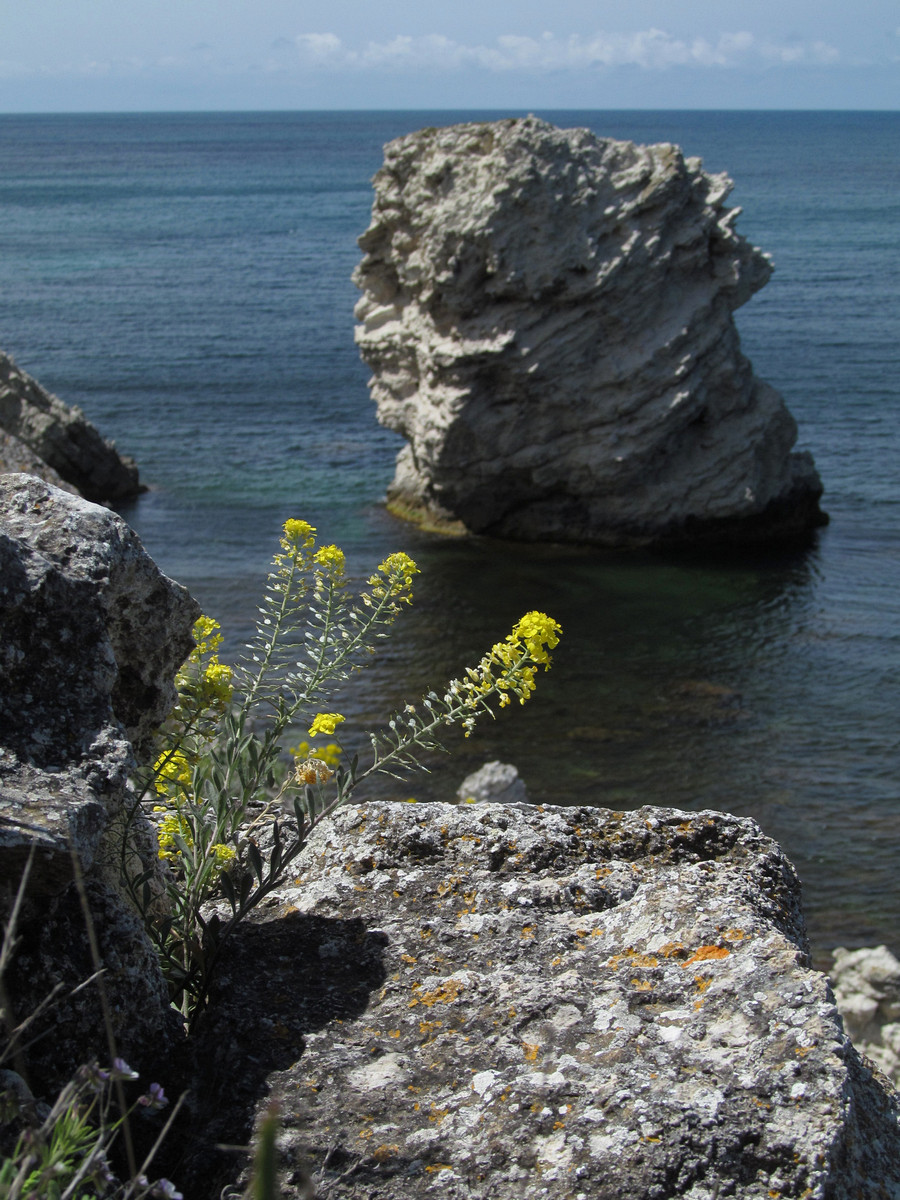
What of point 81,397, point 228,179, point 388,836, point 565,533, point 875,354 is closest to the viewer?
point 388,836

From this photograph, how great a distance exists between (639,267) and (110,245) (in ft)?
177

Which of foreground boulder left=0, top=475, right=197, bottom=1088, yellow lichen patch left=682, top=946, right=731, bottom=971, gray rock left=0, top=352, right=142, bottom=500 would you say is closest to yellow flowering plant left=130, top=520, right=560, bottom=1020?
foreground boulder left=0, top=475, right=197, bottom=1088

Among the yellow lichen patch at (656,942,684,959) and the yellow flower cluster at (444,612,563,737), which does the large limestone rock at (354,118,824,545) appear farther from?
the yellow lichen patch at (656,942,684,959)

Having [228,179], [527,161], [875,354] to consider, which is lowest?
[875,354]

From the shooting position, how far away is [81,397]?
3609 centimetres

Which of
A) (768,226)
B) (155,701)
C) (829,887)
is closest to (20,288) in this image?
(768,226)

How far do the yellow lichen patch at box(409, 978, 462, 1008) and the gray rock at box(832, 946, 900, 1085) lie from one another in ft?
26.2

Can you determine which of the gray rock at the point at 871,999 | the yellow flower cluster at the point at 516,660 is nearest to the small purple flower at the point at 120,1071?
the yellow flower cluster at the point at 516,660

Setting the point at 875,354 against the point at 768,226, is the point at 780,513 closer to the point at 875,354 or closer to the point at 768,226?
the point at 875,354

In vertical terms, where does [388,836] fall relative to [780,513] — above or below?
above

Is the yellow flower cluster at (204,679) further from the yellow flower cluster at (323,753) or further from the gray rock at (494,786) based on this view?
the gray rock at (494,786)

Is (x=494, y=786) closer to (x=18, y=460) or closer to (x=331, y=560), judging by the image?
(x=18, y=460)

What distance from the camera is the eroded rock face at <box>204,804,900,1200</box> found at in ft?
7.12

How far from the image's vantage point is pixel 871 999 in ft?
33.2
